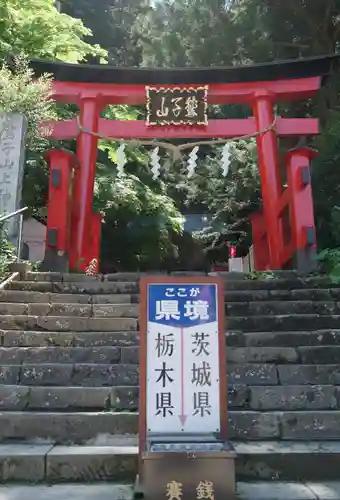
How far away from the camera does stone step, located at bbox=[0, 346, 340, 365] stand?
517cm

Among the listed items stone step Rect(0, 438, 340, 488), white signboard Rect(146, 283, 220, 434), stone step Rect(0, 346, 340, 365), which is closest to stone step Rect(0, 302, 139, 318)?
stone step Rect(0, 346, 340, 365)

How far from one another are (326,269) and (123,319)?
14.6ft

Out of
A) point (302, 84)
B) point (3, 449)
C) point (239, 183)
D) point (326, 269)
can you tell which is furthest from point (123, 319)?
point (239, 183)

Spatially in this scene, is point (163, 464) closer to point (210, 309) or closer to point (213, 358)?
point (213, 358)

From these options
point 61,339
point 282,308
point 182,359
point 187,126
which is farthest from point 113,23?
point 182,359

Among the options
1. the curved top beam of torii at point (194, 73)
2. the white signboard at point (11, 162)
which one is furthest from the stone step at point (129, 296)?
the curved top beam of torii at point (194, 73)

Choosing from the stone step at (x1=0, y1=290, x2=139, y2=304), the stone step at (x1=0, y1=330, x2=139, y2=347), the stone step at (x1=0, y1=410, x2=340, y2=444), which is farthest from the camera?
the stone step at (x1=0, y1=290, x2=139, y2=304)

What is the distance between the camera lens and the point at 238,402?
4547mm

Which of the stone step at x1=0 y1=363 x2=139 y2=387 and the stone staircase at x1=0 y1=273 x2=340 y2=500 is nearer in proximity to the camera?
the stone staircase at x1=0 y1=273 x2=340 y2=500

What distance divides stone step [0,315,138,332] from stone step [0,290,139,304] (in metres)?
0.84

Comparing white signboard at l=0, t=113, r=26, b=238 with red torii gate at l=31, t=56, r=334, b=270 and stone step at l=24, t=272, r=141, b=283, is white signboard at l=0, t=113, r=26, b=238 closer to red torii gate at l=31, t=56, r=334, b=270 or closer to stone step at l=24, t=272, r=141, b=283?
stone step at l=24, t=272, r=141, b=283

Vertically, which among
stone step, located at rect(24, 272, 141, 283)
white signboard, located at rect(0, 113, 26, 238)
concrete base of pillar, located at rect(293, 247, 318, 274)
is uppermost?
white signboard, located at rect(0, 113, 26, 238)

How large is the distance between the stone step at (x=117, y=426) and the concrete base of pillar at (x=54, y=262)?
5.16 meters

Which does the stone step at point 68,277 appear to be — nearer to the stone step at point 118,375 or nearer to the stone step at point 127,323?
the stone step at point 127,323
